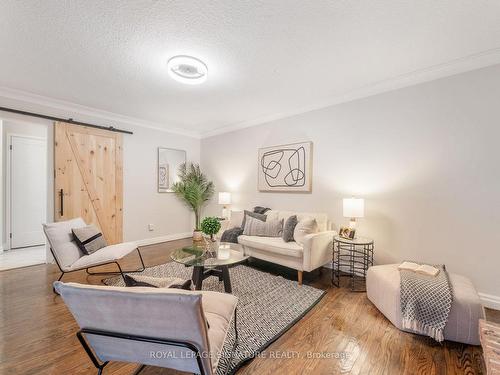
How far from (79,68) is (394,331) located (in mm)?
4196

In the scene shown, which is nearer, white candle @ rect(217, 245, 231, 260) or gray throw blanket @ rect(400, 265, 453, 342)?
gray throw blanket @ rect(400, 265, 453, 342)

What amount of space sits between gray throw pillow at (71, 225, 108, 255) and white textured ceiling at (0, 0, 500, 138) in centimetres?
194

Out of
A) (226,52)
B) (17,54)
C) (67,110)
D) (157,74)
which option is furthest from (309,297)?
(67,110)

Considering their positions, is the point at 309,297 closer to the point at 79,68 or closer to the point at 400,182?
the point at 400,182

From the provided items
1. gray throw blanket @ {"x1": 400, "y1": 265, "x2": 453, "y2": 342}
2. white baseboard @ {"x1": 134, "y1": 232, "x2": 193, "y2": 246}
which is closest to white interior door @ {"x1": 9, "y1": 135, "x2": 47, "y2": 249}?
white baseboard @ {"x1": 134, "y1": 232, "x2": 193, "y2": 246}

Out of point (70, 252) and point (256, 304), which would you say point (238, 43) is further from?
point (70, 252)

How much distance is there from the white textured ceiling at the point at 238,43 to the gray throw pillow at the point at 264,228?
6.30 feet

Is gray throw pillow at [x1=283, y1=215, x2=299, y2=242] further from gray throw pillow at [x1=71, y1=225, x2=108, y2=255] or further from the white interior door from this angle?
the white interior door

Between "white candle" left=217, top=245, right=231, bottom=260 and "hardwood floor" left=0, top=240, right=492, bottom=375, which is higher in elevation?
"white candle" left=217, top=245, right=231, bottom=260

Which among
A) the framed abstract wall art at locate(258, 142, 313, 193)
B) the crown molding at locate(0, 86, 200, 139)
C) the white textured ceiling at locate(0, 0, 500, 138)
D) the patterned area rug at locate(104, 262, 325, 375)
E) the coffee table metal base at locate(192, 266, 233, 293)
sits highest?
the white textured ceiling at locate(0, 0, 500, 138)

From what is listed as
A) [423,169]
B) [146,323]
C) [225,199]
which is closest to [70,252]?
[146,323]

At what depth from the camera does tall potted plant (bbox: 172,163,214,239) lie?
16.4 feet

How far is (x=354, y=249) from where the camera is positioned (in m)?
3.13

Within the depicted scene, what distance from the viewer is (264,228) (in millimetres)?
3422
